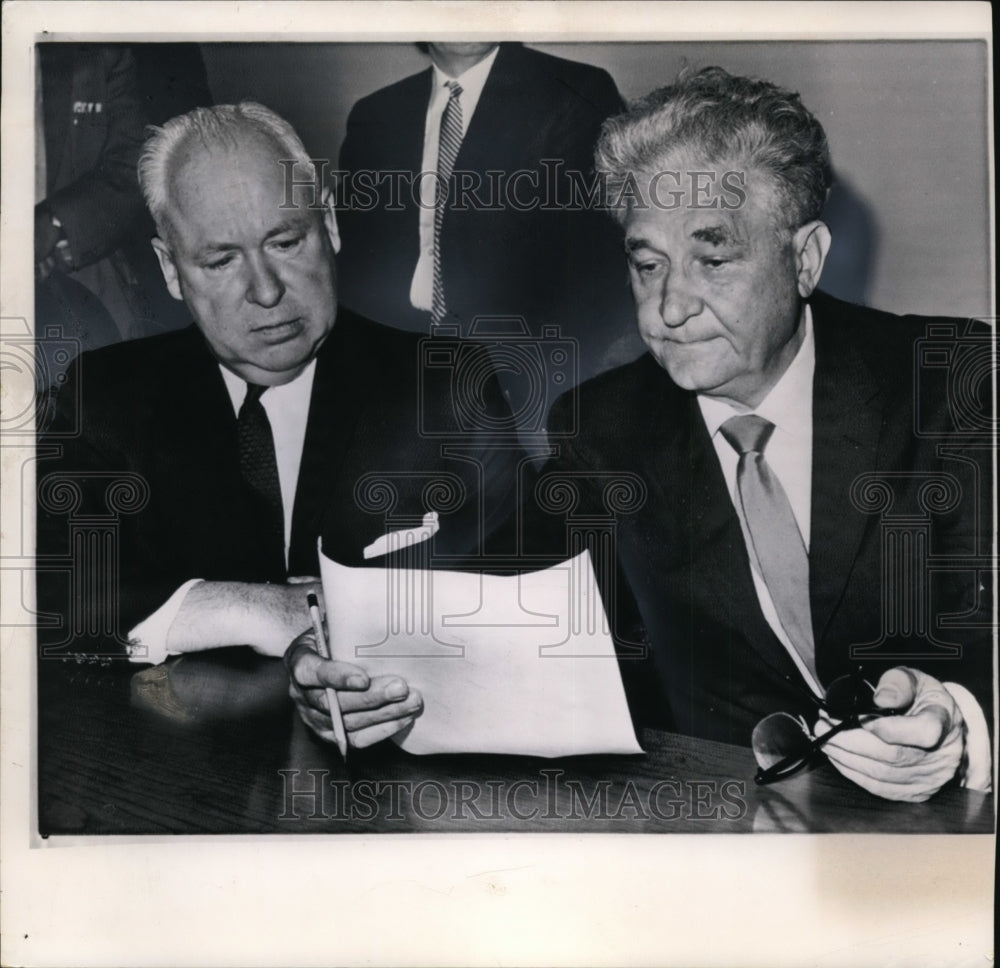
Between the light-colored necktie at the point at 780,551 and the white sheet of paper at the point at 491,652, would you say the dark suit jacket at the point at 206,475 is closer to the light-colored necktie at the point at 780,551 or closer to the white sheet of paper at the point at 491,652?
the white sheet of paper at the point at 491,652

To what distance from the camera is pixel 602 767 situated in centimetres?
201

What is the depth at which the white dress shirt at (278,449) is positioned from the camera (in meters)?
2.03

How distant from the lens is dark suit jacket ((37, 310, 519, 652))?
6.62ft

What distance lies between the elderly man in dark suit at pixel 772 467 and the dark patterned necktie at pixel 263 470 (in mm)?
516

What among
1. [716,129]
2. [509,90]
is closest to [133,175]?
[509,90]

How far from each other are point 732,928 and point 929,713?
0.61m

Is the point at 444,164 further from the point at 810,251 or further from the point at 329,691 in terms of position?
the point at 329,691

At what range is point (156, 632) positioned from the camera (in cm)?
203

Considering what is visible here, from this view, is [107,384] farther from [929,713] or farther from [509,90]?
[929,713]

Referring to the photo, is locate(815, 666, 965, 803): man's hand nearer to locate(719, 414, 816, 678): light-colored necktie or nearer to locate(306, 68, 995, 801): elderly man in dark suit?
locate(306, 68, 995, 801): elderly man in dark suit

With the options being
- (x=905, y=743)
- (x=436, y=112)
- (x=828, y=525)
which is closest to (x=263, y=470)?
(x=436, y=112)

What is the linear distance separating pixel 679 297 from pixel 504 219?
396 mm

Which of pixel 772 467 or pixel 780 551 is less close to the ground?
pixel 772 467

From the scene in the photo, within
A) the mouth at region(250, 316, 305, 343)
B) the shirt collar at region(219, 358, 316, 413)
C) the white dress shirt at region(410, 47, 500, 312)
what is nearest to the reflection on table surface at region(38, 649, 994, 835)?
the shirt collar at region(219, 358, 316, 413)
